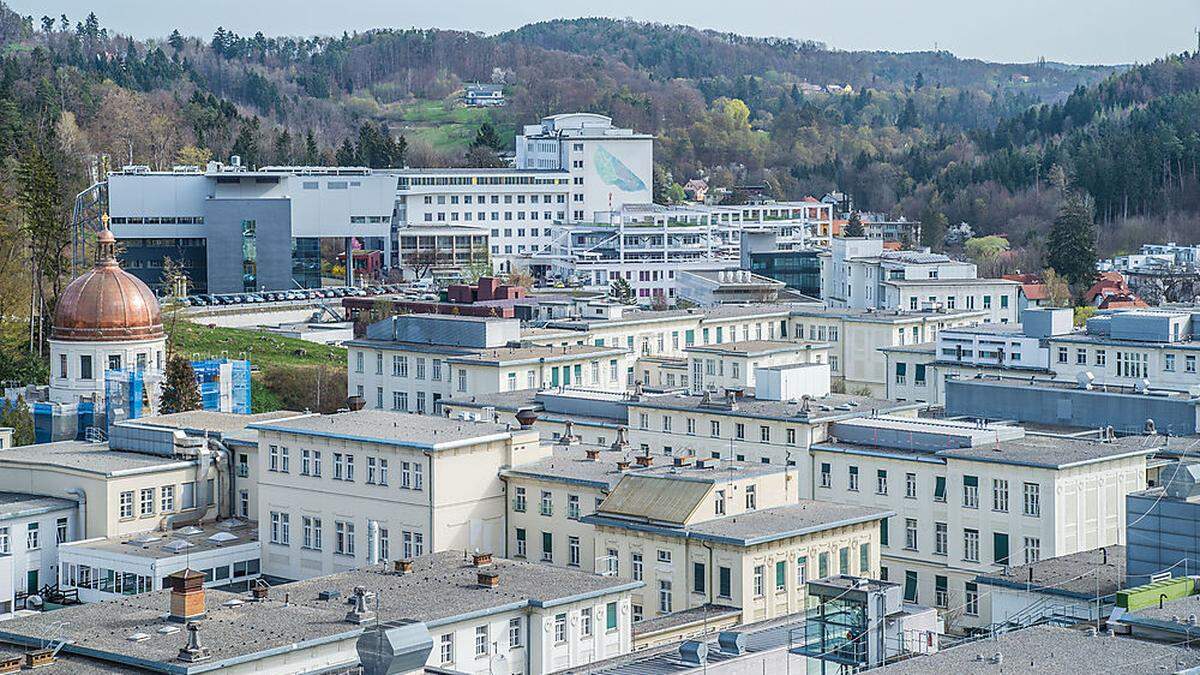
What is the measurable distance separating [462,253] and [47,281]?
40350 mm

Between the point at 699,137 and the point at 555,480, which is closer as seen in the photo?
the point at 555,480

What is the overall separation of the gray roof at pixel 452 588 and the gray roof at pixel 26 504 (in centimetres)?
1208

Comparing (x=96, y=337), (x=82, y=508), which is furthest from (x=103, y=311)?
(x=82, y=508)

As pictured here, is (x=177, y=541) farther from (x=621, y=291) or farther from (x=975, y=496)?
(x=621, y=291)

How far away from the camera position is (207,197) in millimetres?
107500

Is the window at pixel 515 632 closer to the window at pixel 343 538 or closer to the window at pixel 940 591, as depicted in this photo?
the window at pixel 343 538

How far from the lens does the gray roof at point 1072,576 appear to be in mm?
33000

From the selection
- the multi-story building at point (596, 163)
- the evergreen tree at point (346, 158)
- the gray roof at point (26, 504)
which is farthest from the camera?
the evergreen tree at point (346, 158)

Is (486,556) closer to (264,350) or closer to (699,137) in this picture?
(264,350)

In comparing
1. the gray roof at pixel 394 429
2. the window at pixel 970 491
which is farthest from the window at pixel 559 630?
the window at pixel 970 491

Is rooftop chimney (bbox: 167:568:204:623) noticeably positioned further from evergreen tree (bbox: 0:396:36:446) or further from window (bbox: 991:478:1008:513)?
evergreen tree (bbox: 0:396:36:446)

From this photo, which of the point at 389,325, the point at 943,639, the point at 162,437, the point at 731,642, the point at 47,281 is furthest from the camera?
the point at 47,281

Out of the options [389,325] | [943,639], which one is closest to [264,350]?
[389,325]

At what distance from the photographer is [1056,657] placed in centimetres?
2420
